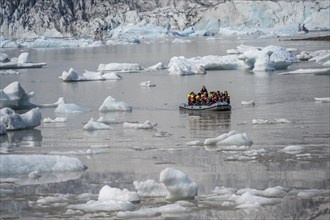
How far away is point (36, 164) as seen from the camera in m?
11.3

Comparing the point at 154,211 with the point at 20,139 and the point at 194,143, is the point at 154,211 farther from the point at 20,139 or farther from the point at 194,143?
the point at 20,139

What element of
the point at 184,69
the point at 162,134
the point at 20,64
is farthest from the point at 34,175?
the point at 20,64

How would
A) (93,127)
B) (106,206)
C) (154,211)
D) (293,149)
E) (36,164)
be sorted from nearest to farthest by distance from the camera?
(154,211)
(106,206)
(36,164)
(293,149)
(93,127)

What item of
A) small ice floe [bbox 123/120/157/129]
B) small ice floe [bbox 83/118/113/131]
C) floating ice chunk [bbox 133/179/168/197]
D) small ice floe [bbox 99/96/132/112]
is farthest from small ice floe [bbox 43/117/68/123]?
floating ice chunk [bbox 133/179/168/197]

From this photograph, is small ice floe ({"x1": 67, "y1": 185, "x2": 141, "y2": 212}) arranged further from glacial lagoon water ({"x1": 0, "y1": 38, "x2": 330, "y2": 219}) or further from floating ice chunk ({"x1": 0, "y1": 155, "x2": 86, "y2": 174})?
floating ice chunk ({"x1": 0, "y1": 155, "x2": 86, "y2": 174})

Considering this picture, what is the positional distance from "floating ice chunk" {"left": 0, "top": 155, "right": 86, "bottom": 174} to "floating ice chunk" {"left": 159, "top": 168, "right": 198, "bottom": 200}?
244 centimetres

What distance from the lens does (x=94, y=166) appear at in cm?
1181

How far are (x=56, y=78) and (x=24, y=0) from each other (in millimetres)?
48554

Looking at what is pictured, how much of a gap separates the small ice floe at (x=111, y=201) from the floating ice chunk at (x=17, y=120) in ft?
22.4

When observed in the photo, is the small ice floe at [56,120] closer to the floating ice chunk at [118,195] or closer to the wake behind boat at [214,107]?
the wake behind boat at [214,107]

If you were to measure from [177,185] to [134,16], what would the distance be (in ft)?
233

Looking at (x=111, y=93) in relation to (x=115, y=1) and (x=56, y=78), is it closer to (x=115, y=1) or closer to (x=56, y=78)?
(x=56, y=78)

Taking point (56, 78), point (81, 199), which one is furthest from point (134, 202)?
point (56, 78)

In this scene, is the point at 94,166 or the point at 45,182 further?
the point at 94,166
